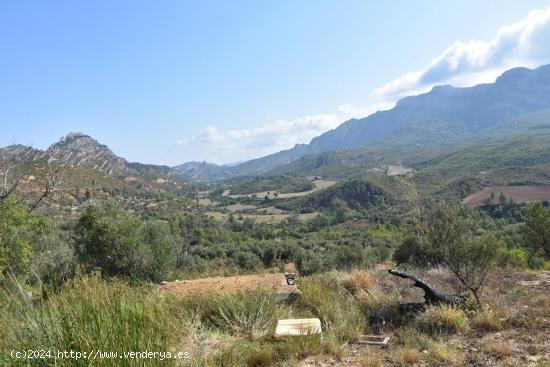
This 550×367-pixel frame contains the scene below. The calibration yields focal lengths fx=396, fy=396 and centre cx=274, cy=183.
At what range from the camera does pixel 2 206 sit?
46.0ft

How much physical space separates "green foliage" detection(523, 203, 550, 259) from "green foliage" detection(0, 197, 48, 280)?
85.7 ft

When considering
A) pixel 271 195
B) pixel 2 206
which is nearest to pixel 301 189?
pixel 271 195

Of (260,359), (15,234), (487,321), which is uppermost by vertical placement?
(15,234)

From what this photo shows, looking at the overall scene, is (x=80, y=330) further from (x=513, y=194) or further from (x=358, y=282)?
(x=513, y=194)

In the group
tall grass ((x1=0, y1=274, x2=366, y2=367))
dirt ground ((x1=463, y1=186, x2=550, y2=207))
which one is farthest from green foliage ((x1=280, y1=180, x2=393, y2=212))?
tall grass ((x1=0, y1=274, x2=366, y2=367))

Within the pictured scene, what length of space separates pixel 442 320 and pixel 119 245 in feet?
43.4

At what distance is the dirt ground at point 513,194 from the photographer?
7181 cm

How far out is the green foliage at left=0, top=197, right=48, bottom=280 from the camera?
1275 centimetres

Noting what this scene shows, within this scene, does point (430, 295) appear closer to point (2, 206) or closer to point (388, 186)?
point (2, 206)

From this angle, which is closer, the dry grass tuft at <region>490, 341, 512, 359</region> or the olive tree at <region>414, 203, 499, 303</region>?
the dry grass tuft at <region>490, 341, 512, 359</region>

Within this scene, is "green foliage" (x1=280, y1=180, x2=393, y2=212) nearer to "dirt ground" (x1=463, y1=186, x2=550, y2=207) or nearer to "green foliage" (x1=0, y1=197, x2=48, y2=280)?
"dirt ground" (x1=463, y1=186, x2=550, y2=207)

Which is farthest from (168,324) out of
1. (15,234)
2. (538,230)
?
(538,230)

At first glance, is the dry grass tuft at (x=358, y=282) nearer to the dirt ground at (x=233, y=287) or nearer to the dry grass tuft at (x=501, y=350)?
the dirt ground at (x=233, y=287)

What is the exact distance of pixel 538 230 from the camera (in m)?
23.8
